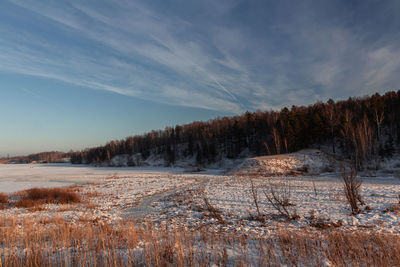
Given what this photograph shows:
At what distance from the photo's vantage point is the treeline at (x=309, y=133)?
42375 mm

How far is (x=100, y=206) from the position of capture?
50.9 feet

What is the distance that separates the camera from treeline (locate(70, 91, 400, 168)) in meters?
42.4

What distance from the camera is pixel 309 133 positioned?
52.1m

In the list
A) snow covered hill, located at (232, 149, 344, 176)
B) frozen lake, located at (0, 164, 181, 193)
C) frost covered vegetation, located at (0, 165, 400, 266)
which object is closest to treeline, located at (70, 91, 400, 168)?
snow covered hill, located at (232, 149, 344, 176)

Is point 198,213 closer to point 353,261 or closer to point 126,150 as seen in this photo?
point 353,261

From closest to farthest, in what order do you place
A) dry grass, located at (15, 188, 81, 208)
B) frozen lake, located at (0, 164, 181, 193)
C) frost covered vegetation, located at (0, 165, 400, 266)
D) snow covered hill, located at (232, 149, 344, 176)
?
frost covered vegetation, located at (0, 165, 400, 266), dry grass, located at (15, 188, 81, 208), frozen lake, located at (0, 164, 181, 193), snow covered hill, located at (232, 149, 344, 176)

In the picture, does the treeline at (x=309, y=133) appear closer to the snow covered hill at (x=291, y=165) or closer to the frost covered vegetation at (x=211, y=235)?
the snow covered hill at (x=291, y=165)

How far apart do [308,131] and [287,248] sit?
53.3 metres

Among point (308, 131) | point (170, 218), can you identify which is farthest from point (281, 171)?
point (170, 218)

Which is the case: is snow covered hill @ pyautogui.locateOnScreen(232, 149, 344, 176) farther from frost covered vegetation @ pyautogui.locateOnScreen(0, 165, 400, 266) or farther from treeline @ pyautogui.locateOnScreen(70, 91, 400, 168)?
frost covered vegetation @ pyautogui.locateOnScreen(0, 165, 400, 266)

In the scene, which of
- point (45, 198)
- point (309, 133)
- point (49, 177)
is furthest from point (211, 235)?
point (309, 133)

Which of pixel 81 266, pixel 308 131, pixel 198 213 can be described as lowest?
pixel 198 213

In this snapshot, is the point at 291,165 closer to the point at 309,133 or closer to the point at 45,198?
the point at 309,133

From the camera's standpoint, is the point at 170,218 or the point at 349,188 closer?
the point at 349,188
